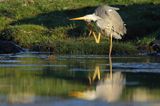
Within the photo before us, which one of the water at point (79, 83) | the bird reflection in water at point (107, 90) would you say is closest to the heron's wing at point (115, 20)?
the water at point (79, 83)

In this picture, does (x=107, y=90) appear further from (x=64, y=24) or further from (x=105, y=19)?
(x=64, y=24)

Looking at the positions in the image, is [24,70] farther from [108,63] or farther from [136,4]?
[136,4]

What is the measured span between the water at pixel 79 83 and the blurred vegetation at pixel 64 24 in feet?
12.6

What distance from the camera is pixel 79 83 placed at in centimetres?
1141

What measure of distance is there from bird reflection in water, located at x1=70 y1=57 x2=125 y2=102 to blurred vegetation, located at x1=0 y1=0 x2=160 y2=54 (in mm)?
7929

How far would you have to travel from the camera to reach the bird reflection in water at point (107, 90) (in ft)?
30.5

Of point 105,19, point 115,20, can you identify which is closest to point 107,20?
point 105,19

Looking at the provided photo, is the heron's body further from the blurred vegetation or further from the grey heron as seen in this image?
the blurred vegetation

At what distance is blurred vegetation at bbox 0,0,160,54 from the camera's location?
68.7 ft

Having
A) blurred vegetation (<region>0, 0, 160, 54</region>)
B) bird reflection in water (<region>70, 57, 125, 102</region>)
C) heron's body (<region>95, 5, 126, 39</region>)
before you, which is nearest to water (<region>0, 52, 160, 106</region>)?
bird reflection in water (<region>70, 57, 125, 102</region>)

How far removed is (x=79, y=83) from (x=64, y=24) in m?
15.3

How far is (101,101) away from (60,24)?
17.9 meters

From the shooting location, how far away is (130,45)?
2061 centimetres

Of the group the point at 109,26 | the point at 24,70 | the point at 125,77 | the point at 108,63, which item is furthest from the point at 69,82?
the point at 109,26
